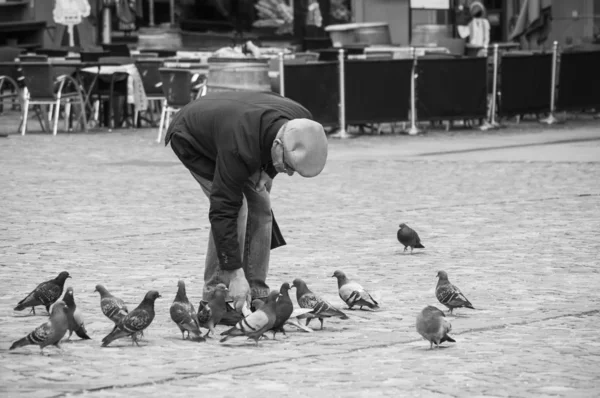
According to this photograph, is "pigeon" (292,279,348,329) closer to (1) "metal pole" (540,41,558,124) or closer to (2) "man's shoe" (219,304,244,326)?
(2) "man's shoe" (219,304,244,326)

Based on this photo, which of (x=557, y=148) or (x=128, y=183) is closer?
(x=128, y=183)

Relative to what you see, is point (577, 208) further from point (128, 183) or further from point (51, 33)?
point (51, 33)

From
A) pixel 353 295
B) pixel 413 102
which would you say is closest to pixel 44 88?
pixel 413 102

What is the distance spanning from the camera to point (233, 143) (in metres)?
7.52

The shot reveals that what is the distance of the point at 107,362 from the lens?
23.9 feet

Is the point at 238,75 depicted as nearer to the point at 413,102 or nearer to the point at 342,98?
the point at 342,98

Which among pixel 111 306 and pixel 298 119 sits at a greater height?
pixel 298 119

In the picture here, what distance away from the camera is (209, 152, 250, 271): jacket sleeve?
748cm

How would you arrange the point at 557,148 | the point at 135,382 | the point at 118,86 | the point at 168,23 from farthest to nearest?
1. the point at 168,23
2. the point at 118,86
3. the point at 557,148
4. the point at 135,382

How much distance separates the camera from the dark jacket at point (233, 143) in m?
7.49

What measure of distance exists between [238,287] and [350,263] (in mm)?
3153

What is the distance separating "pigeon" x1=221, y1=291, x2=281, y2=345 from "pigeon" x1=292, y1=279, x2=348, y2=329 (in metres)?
0.44

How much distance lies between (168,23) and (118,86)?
9819 mm

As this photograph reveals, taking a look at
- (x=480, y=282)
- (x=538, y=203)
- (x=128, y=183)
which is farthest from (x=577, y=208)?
(x=128, y=183)
